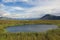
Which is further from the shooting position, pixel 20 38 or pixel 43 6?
pixel 43 6

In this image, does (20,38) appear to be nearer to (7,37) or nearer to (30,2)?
(7,37)

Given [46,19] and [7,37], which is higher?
[46,19]

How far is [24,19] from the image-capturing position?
3346 millimetres

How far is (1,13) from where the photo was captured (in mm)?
3340

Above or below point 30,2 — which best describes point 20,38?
below

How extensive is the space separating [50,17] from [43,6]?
37cm

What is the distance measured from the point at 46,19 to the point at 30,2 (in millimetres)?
591

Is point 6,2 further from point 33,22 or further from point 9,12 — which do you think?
point 33,22

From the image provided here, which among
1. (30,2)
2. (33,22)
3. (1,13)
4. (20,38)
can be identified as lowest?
(20,38)

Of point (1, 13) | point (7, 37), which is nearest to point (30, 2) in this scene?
point (1, 13)

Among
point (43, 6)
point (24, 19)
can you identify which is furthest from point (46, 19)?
point (24, 19)

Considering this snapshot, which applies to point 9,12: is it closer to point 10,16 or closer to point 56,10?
point 10,16

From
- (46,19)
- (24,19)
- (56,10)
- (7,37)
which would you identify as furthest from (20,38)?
(56,10)

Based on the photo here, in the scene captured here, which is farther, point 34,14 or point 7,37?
point 34,14
